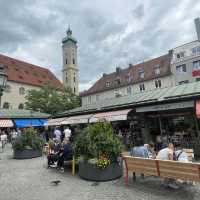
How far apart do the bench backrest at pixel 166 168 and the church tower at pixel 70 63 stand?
2458 inches

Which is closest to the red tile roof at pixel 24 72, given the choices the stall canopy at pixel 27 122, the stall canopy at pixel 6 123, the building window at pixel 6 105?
the building window at pixel 6 105

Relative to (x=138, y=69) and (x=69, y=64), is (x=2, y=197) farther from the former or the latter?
(x=69, y=64)

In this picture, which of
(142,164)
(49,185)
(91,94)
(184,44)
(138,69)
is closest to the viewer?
(142,164)

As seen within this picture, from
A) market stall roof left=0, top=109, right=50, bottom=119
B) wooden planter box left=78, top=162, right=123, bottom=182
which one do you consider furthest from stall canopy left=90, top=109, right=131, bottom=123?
market stall roof left=0, top=109, right=50, bottom=119

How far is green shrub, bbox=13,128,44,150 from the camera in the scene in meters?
12.5

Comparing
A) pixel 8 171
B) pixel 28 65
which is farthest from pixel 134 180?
pixel 28 65

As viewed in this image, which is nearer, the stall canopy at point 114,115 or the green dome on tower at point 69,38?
the stall canopy at point 114,115

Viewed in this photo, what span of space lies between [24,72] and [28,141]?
149 feet

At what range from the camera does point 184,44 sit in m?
35.3

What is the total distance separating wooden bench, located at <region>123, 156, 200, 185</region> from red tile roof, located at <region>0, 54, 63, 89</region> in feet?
152

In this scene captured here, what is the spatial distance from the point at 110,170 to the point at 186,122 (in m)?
7.37

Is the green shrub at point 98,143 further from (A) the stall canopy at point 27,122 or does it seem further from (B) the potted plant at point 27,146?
(A) the stall canopy at point 27,122

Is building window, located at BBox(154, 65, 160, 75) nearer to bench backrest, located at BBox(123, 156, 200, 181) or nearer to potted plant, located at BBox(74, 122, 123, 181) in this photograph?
potted plant, located at BBox(74, 122, 123, 181)

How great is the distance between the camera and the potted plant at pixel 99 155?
7.10 meters
